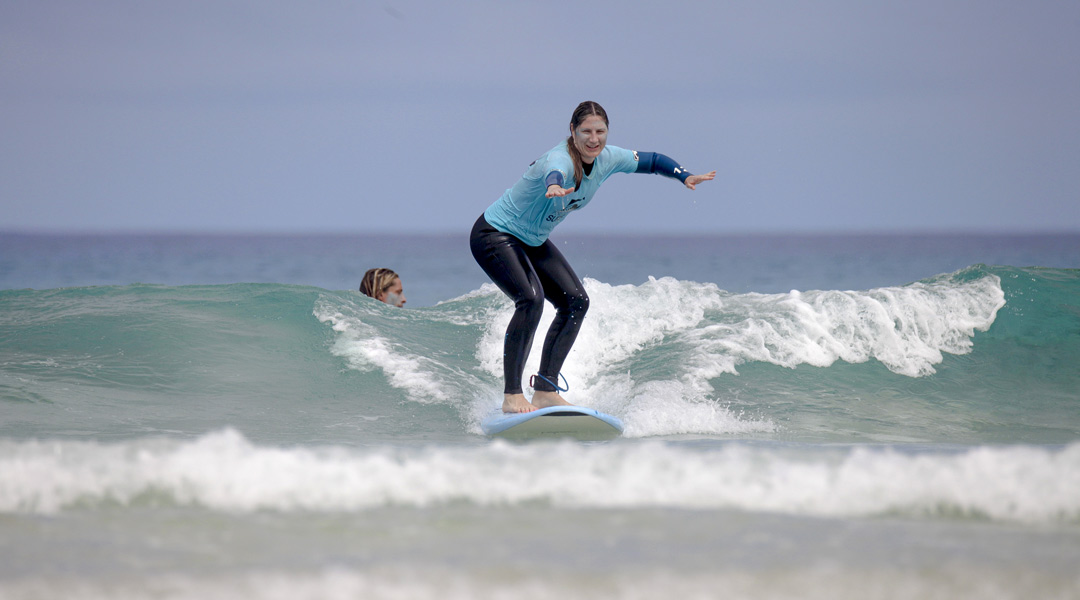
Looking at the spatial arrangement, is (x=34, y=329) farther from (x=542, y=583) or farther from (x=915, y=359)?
(x=915, y=359)

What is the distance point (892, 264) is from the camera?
31.8 meters

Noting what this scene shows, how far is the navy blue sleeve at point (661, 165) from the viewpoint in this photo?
5059 millimetres

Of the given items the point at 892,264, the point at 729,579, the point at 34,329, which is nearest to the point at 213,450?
the point at 729,579

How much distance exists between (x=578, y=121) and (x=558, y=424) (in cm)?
165

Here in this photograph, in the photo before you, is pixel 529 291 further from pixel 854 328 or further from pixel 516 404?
pixel 854 328

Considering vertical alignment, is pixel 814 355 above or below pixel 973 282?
below

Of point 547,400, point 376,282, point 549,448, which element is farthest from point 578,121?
point 376,282

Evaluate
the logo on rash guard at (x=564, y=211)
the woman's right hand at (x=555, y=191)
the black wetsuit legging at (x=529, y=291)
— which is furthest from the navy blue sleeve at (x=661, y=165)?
the woman's right hand at (x=555, y=191)

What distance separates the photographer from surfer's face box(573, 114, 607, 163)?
4.56 metres

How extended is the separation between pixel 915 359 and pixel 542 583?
5.65m

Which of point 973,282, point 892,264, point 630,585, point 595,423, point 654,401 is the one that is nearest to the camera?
point 630,585

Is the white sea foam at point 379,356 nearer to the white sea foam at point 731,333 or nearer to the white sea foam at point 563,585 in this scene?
the white sea foam at point 731,333

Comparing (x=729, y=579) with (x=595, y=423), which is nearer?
(x=729, y=579)

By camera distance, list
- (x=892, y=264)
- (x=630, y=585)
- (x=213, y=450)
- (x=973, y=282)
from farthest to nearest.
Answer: (x=892, y=264) < (x=973, y=282) < (x=213, y=450) < (x=630, y=585)
